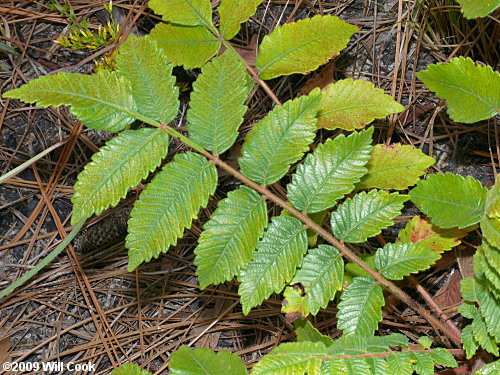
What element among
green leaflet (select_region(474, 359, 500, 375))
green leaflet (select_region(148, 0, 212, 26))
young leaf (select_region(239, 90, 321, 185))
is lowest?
green leaflet (select_region(474, 359, 500, 375))

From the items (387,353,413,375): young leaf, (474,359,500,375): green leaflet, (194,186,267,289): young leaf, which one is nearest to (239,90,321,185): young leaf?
(194,186,267,289): young leaf

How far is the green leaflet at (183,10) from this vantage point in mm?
1892

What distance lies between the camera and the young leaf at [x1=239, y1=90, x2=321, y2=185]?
5.18ft

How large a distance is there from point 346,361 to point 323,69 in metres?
1.39

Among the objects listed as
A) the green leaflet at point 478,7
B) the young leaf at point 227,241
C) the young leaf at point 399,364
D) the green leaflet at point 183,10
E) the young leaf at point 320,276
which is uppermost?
the green leaflet at point 478,7

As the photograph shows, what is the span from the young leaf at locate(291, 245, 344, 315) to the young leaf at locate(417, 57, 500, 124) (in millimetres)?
637

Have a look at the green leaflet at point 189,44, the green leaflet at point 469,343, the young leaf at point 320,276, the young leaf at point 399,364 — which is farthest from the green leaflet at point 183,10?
the green leaflet at point 469,343

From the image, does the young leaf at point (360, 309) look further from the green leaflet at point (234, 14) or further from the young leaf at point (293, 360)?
the green leaflet at point (234, 14)

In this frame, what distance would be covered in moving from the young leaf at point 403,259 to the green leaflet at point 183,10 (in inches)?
43.1

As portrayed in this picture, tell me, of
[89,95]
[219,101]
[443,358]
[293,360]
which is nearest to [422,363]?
[443,358]

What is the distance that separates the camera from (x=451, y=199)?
1.71 m

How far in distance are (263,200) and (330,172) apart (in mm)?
234

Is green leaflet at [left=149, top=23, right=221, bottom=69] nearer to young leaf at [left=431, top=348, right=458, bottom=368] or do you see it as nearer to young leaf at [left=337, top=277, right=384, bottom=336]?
young leaf at [left=337, top=277, right=384, bottom=336]

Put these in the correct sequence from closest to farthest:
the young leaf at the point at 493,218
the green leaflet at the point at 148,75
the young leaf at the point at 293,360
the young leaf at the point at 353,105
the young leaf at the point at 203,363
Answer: the young leaf at the point at 293,360
the young leaf at the point at 493,218
the green leaflet at the point at 148,75
the young leaf at the point at 203,363
the young leaf at the point at 353,105
